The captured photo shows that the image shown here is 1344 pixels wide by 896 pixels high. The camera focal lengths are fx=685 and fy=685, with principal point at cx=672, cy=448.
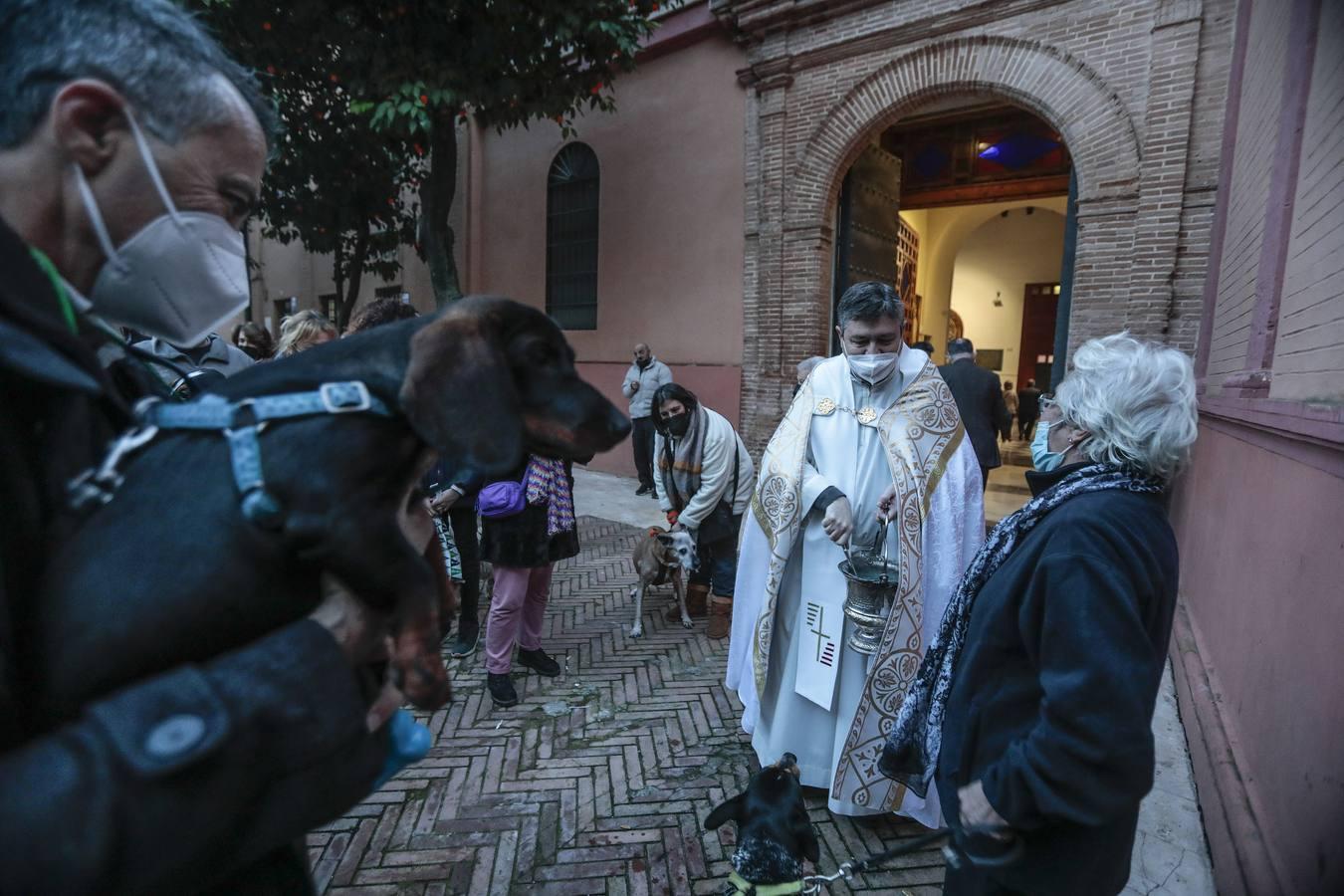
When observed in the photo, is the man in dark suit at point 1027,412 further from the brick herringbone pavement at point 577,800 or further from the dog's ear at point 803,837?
the dog's ear at point 803,837

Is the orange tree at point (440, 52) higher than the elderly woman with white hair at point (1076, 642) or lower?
higher

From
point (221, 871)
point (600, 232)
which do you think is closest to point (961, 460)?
point (221, 871)

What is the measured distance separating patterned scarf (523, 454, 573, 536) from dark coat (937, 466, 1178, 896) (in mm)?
2741

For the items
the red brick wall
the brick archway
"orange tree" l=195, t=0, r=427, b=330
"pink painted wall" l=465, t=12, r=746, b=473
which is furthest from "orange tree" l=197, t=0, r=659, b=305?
the brick archway

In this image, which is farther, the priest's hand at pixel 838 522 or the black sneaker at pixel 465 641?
the black sneaker at pixel 465 641

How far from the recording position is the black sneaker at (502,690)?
3.96 metres

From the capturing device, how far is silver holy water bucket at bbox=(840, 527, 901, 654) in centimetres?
269

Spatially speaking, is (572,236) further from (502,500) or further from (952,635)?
(952,635)

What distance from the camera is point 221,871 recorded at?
709mm

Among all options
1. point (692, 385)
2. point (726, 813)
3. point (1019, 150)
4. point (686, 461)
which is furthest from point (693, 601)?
point (1019, 150)

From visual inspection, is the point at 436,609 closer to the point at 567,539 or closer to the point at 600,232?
the point at 567,539

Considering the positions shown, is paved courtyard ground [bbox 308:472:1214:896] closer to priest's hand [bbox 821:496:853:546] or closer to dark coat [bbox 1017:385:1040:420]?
priest's hand [bbox 821:496:853:546]

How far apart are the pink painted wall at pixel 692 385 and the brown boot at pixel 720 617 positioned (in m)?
4.44

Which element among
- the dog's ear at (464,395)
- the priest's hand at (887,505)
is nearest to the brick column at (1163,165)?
the priest's hand at (887,505)
